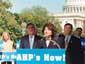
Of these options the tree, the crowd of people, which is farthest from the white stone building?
the crowd of people

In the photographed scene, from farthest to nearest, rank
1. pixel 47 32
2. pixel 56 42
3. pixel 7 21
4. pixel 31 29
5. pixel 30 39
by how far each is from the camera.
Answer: pixel 7 21
pixel 30 39
pixel 31 29
pixel 56 42
pixel 47 32

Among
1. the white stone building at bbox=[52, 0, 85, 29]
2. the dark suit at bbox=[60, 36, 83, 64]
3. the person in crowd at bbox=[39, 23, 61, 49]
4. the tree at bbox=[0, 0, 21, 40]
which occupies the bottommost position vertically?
the white stone building at bbox=[52, 0, 85, 29]

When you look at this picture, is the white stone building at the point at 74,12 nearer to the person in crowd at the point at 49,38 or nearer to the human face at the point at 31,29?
the human face at the point at 31,29

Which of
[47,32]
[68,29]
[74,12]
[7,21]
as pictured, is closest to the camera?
[47,32]

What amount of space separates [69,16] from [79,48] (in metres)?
143

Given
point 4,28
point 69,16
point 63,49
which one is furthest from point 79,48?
point 69,16

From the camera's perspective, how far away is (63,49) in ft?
37.6

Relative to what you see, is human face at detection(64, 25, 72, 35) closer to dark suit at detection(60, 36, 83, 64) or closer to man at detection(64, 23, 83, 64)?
man at detection(64, 23, 83, 64)

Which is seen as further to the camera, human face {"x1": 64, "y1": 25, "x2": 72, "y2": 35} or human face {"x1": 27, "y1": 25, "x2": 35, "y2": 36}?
human face {"x1": 27, "y1": 25, "x2": 35, "y2": 36}

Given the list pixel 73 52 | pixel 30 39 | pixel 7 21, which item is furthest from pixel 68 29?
pixel 7 21

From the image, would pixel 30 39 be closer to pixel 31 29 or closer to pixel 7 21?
pixel 31 29

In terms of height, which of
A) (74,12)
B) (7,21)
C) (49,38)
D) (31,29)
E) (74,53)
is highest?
(31,29)

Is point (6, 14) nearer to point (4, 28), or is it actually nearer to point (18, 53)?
point (4, 28)

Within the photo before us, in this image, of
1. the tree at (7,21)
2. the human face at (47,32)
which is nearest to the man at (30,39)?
the human face at (47,32)
